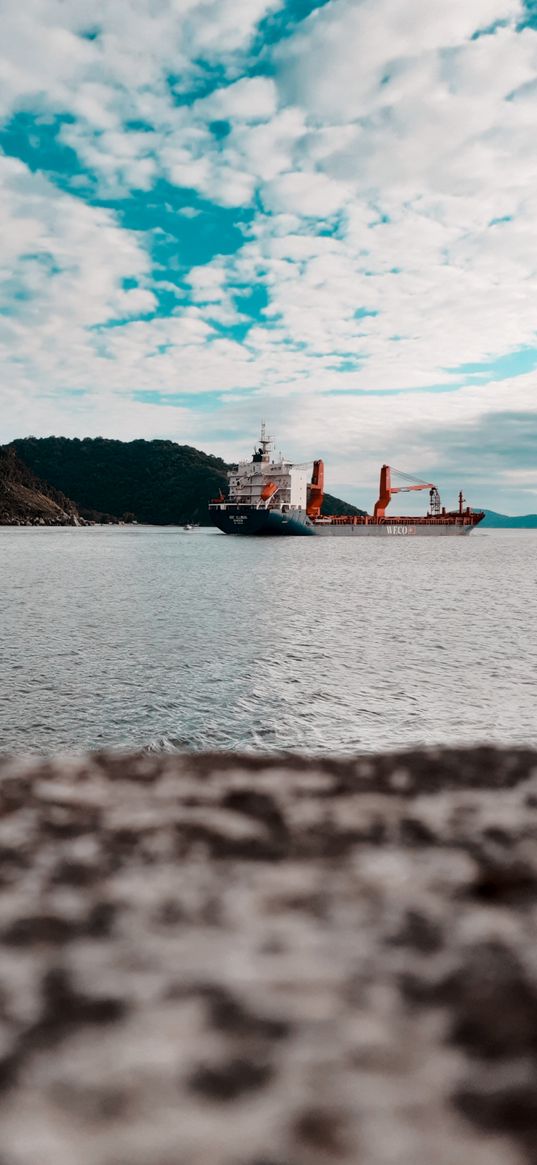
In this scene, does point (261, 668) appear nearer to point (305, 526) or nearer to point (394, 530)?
point (305, 526)

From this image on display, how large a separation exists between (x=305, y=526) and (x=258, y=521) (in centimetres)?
1234

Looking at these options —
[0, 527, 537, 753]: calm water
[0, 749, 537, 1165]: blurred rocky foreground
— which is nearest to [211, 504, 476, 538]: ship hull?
[0, 527, 537, 753]: calm water

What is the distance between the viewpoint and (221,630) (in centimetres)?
2159

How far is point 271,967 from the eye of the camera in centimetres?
103

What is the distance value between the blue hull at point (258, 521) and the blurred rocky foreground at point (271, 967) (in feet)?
310

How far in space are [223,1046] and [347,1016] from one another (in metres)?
0.17

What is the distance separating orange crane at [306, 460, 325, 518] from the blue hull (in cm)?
1524

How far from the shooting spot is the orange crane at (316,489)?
396ft

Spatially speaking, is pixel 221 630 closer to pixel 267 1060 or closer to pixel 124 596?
pixel 124 596

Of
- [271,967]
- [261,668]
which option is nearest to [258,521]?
[261,668]

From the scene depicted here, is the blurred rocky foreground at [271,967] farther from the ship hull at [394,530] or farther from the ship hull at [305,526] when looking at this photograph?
the ship hull at [394,530]

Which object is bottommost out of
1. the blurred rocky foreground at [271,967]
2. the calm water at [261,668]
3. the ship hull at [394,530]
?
the calm water at [261,668]

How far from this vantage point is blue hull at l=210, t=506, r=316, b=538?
97.8 meters

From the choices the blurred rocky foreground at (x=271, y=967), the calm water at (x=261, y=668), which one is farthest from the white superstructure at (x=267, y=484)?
the blurred rocky foreground at (x=271, y=967)
